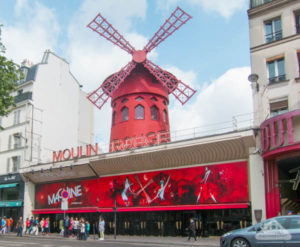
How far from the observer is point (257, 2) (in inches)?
794

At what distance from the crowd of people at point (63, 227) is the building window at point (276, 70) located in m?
11.3

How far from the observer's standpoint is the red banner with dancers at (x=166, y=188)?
19.1 meters

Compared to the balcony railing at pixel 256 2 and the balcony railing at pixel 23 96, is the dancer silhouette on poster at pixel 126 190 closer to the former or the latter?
the balcony railing at pixel 23 96

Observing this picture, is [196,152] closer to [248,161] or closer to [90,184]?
[248,161]

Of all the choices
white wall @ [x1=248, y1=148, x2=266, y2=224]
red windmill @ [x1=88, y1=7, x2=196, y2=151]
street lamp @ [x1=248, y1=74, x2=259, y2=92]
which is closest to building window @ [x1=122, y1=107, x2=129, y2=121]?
red windmill @ [x1=88, y1=7, x2=196, y2=151]

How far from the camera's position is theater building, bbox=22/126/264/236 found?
18.8 metres

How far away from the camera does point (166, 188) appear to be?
839 inches

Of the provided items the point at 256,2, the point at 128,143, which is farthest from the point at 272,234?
the point at 128,143

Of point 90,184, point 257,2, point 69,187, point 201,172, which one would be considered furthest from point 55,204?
point 257,2

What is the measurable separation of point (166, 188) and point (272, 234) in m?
11.3

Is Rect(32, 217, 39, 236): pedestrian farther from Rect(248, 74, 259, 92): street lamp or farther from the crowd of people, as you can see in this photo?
Rect(248, 74, 259, 92): street lamp

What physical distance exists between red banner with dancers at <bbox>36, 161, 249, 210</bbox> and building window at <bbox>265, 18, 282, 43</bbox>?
6299mm

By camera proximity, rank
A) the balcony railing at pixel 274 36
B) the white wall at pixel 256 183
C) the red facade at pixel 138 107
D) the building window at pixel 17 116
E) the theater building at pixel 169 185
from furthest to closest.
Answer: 1. the building window at pixel 17 116
2. the red facade at pixel 138 107
3. the balcony railing at pixel 274 36
4. the theater building at pixel 169 185
5. the white wall at pixel 256 183

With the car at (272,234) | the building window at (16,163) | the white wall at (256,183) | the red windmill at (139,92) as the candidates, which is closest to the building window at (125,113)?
the red windmill at (139,92)
